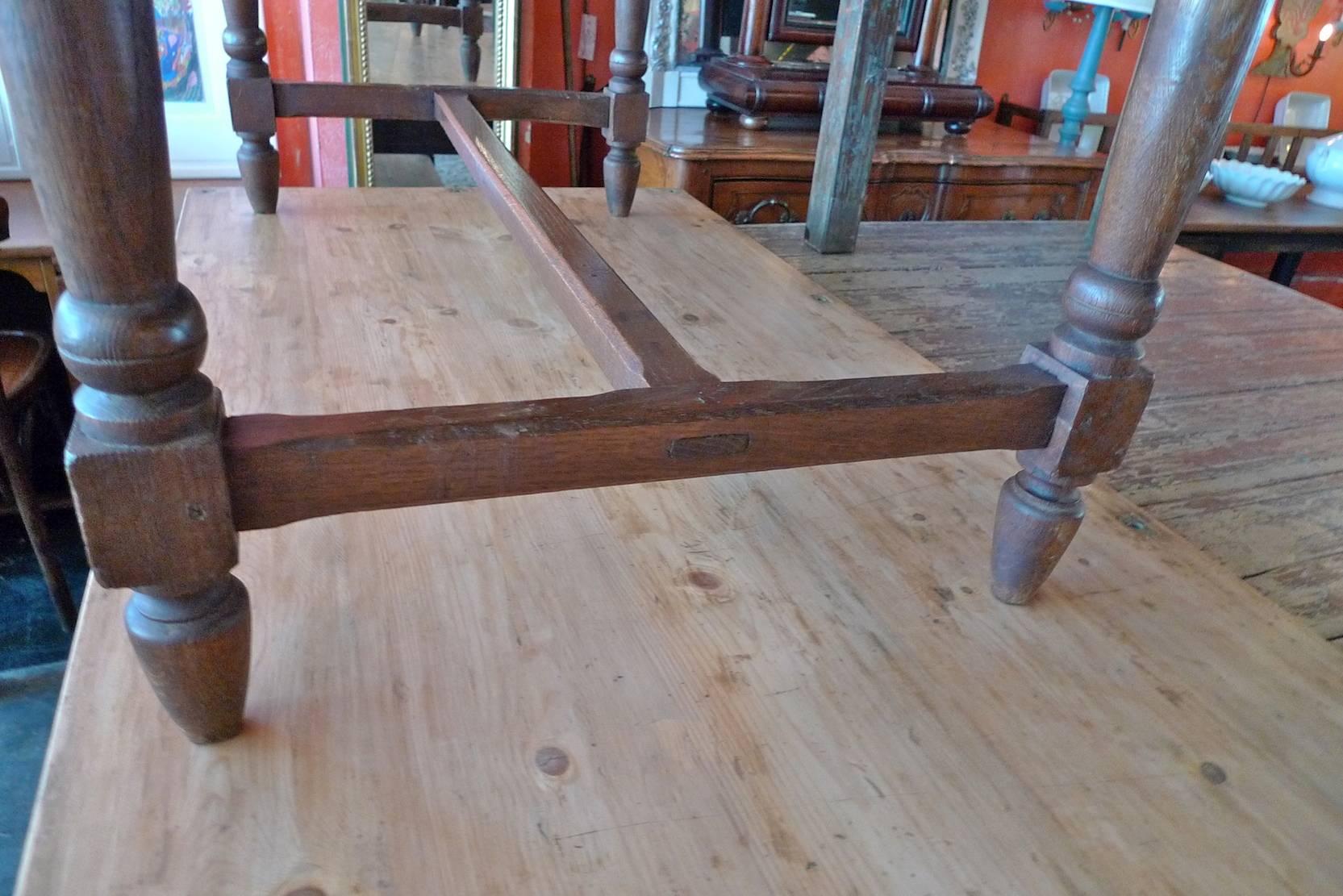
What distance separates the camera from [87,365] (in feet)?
1.52

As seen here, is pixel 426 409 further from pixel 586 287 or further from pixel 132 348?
pixel 586 287

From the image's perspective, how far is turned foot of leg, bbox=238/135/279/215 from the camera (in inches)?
60.9

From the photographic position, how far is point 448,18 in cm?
248

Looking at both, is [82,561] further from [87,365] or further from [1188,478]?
[1188,478]

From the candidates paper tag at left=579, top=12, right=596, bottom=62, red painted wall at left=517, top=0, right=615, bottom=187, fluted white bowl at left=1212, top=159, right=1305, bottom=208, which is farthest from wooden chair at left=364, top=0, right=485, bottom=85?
fluted white bowl at left=1212, top=159, right=1305, bottom=208

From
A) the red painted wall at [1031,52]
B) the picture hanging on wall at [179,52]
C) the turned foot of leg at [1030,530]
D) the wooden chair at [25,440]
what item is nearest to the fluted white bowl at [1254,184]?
the red painted wall at [1031,52]

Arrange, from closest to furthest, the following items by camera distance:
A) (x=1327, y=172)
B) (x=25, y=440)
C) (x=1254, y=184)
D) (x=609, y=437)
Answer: (x=609, y=437), (x=25, y=440), (x=1254, y=184), (x=1327, y=172)

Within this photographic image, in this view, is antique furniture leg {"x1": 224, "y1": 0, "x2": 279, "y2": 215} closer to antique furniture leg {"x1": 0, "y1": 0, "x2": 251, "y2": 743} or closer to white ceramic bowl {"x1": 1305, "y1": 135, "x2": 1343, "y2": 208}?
antique furniture leg {"x1": 0, "y1": 0, "x2": 251, "y2": 743}

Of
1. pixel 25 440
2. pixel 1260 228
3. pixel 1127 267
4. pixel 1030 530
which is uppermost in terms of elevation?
pixel 1127 267

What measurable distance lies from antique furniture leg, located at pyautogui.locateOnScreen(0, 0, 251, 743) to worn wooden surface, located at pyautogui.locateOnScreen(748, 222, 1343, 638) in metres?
0.94

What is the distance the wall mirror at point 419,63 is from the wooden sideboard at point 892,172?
1.57 feet

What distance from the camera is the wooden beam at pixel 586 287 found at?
668mm

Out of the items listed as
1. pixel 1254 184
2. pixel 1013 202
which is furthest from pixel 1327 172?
pixel 1013 202

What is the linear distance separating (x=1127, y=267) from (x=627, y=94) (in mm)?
1164
